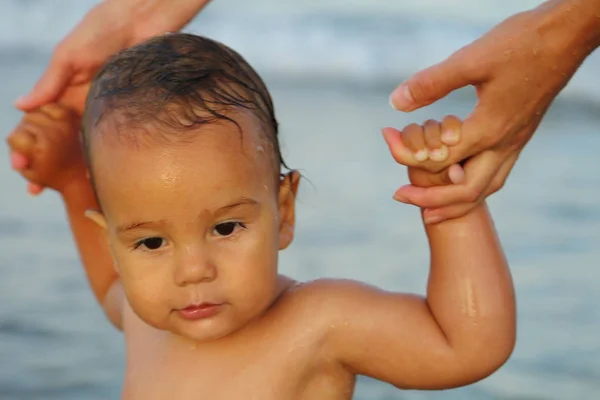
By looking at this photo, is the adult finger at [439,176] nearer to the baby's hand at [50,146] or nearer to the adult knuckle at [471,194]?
the adult knuckle at [471,194]

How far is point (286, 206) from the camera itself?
256cm

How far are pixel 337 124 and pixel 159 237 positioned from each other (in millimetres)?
5028

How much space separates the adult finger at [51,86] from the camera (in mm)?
3150

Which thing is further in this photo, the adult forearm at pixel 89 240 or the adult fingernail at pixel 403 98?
the adult forearm at pixel 89 240

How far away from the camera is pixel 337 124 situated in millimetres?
7297

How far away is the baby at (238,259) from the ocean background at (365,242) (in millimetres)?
1382

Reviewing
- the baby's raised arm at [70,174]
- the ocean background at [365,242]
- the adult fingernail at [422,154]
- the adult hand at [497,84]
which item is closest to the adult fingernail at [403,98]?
the adult hand at [497,84]

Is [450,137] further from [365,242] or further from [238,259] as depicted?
[365,242]

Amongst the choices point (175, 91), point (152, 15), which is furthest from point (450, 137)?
point (152, 15)

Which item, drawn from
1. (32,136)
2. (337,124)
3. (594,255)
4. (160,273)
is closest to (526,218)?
(594,255)

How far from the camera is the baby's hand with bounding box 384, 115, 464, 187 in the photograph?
2244 mm

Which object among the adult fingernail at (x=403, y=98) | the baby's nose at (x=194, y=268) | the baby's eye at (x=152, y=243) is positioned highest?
the adult fingernail at (x=403, y=98)

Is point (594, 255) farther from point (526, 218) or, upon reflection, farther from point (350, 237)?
point (350, 237)

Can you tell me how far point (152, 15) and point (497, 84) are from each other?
1447mm
